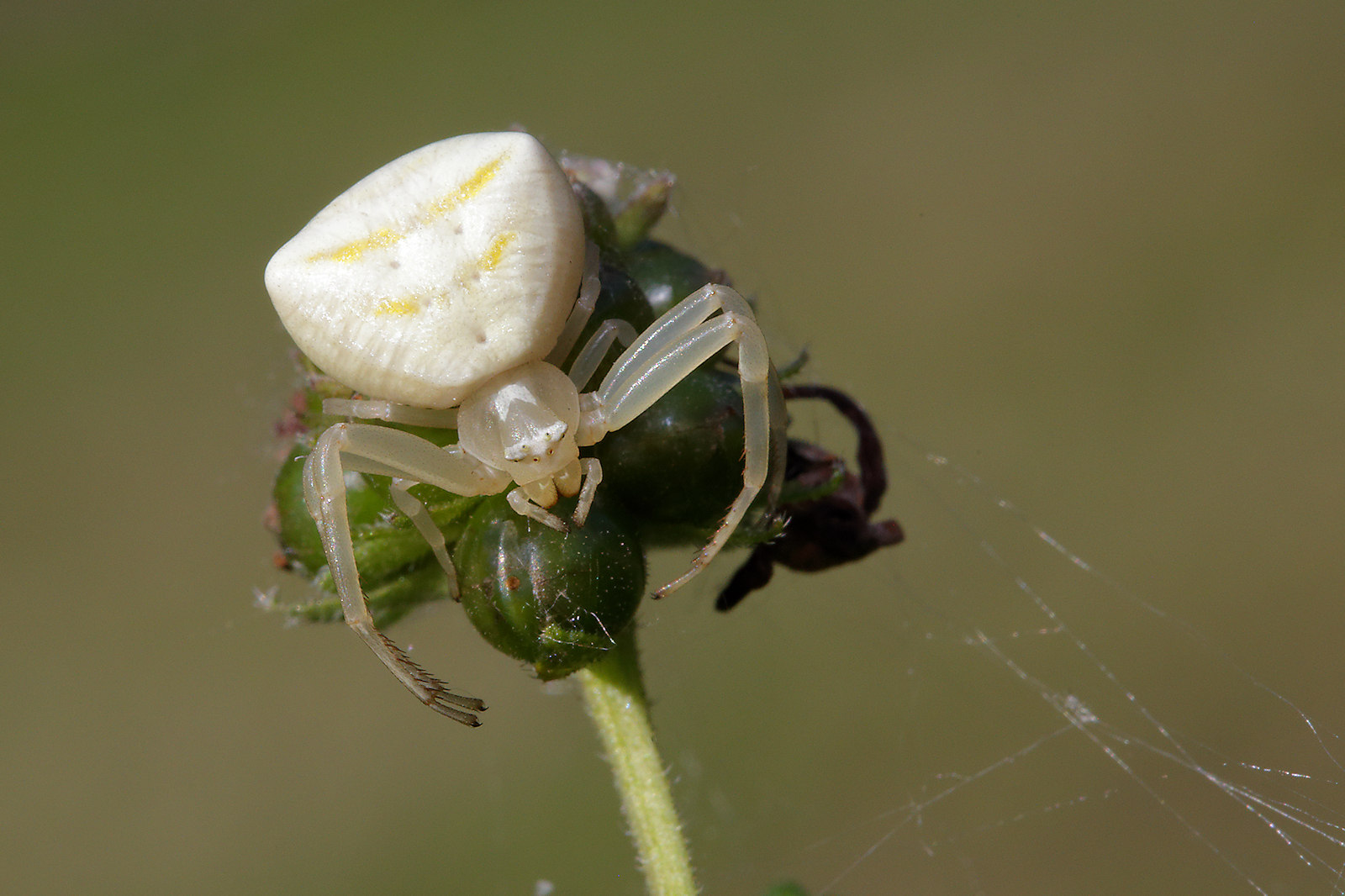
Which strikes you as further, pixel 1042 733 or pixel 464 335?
pixel 1042 733

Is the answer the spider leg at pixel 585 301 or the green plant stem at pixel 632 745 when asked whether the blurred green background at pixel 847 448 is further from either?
the spider leg at pixel 585 301

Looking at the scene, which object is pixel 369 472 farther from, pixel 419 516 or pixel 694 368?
pixel 694 368

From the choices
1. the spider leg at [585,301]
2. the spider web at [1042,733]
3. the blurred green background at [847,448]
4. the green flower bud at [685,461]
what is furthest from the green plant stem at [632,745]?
the spider web at [1042,733]

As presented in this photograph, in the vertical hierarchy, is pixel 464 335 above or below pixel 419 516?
above

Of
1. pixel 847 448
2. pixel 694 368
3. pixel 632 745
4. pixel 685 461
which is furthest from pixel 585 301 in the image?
pixel 847 448

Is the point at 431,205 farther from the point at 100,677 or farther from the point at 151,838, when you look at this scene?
the point at 100,677

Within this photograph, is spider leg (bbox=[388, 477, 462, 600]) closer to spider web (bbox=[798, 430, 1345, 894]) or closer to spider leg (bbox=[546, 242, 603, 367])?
spider leg (bbox=[546, 242, 603, 367])

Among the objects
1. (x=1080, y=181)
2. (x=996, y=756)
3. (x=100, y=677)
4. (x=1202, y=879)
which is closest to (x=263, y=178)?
(x=100, y=677)
